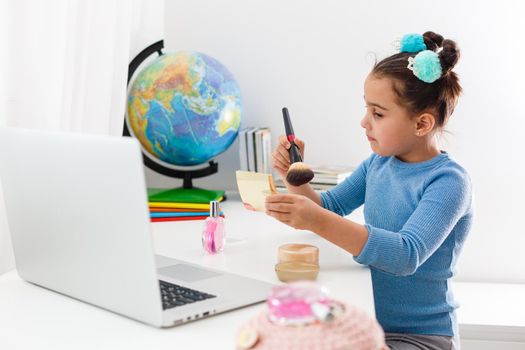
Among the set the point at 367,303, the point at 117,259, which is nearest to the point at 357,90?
the point at 367,303

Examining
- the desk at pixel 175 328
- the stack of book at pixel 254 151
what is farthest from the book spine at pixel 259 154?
the desk at pixel 175 328

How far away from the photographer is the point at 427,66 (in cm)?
125

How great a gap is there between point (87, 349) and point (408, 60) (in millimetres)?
796

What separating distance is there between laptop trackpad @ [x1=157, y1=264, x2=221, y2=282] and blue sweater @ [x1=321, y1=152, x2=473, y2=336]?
0.81 feet

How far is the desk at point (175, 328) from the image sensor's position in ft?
2.70

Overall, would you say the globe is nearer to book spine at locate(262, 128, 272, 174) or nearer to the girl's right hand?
book spine at locate(262, 128, 272, 174)

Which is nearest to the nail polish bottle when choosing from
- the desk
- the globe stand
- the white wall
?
the desk

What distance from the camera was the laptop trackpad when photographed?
1076 mm

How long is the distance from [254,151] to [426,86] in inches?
28.4

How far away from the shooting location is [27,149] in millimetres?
966

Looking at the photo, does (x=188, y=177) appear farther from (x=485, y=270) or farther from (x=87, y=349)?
(x=87, y=349)

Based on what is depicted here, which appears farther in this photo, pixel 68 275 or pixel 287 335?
pixel 68 275

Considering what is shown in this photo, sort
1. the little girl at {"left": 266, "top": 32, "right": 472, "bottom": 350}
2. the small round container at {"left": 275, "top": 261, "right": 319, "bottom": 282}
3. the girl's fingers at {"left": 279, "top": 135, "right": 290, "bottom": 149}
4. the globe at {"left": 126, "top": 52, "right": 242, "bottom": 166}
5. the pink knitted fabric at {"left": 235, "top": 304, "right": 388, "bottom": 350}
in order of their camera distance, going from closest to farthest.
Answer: the pink knitted fabric at {"left": 235, "top": 304, "right": 388, "bottom": 350} < the small round container at {"left": 275, "top": 261, "right": 319, "bottom": 282} < the little girl at {"left": 266, "top": 32, "right": 472, "bottom": 350} < the girl's fingers at {"left": 279, "top": 135, "right": 290, "bottom": 149} < the globe at {"left": 126, "top": 52, "right": 242, "bottom": 166}

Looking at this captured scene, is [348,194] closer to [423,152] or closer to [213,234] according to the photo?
[423,152]
